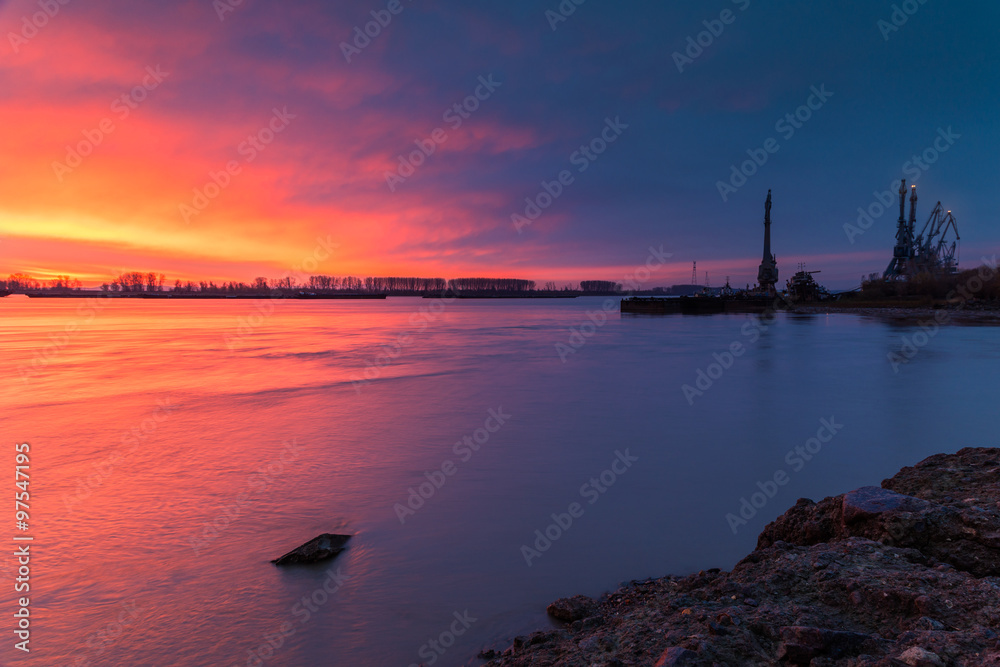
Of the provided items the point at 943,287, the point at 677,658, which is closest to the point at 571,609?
the point at 677,658

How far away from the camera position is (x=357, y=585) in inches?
188

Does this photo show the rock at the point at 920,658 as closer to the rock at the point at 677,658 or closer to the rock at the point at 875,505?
the rock at the point at 677,658

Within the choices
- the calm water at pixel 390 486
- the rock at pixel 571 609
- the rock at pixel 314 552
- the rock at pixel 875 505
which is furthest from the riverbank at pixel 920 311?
the rock at pixel 314 552

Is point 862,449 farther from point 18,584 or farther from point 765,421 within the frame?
point 18,584

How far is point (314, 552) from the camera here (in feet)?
16.9

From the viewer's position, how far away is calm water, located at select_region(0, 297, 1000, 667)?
169 inches

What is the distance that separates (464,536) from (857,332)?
3722 cm

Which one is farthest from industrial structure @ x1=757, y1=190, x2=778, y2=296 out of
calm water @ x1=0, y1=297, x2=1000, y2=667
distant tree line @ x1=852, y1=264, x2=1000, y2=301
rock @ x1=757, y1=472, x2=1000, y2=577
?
rock @ x1=757, y1=472, x2=1000, y2=577

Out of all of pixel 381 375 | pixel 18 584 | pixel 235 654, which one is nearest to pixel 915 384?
Answer: pixel 381 375

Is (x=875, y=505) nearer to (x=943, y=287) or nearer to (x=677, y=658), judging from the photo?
(x=677, y=658)

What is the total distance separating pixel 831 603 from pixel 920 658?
2.58ft

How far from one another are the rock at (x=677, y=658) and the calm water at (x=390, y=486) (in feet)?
5.17

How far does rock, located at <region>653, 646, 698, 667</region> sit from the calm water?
5.17ft

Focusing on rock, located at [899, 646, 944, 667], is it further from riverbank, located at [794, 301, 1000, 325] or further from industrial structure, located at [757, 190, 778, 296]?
industrial structure, located at [757, 190, 778, 296]
